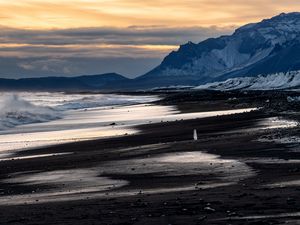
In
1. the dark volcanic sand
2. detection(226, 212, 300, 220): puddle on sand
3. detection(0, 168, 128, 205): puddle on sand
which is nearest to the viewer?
detection(226, 212, 300, 220): puddle on sand

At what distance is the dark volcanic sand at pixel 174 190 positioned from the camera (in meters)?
14.8

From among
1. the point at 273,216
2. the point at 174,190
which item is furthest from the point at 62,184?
the point at 273,216

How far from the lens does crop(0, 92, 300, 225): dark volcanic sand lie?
48.4 feet

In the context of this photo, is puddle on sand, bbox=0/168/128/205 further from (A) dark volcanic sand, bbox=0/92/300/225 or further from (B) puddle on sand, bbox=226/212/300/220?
(B) puddle on sand, bbox=226/212/300/220

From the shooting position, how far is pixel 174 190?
744 inches

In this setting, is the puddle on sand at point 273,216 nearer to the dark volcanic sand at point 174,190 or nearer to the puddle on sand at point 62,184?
the dark volcanic sand at point 174,190

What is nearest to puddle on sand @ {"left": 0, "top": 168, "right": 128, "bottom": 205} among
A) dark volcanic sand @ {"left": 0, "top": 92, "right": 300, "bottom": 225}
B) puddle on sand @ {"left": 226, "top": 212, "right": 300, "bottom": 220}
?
dark volcanic sand @ {"left": 0, "top": 92, "right": 300, "bottom": 225}

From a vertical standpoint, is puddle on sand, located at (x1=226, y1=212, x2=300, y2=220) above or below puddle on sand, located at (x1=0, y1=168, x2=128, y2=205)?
above

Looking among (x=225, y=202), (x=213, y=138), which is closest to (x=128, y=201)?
(x=225, y=202)

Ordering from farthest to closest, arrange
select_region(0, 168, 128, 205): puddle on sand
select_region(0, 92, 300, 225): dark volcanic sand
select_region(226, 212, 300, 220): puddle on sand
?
select_region(0, 168, 128, 205): puddle on sand
select_region(0, 92, 300, 225): dark volcanic sand
select_region(226, 212, 300, 220): puddle on sand

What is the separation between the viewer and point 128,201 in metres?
17.4

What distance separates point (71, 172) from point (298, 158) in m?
7.82

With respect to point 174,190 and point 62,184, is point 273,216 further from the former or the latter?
point 62,184

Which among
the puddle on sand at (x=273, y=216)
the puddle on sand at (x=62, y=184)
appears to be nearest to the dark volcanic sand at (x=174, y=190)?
the puddle on sand at (x=273, y=216)
